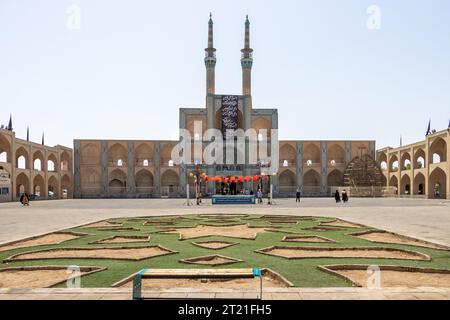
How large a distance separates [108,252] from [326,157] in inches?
1822

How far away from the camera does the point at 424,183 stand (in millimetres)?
46875

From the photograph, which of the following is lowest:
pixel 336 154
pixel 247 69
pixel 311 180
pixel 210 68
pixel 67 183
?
pixel 67 183

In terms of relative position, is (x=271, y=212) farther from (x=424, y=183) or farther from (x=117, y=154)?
(x=117, y=154)

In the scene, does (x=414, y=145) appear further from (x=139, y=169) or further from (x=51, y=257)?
(x=51, y=257)

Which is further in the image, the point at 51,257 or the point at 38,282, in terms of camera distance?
the point at 51,257

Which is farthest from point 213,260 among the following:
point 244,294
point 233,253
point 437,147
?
point 437,147

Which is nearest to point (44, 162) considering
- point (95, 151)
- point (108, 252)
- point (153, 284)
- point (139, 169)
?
point (95, 151)

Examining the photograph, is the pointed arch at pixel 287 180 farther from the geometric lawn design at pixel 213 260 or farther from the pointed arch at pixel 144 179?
Result: the geometric lawn design at pixel 213 260

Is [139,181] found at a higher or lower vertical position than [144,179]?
lower

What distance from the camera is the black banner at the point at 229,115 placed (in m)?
47.3

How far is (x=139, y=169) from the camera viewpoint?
49562mm

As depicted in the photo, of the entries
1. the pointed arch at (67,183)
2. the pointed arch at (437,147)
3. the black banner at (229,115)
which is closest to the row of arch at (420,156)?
the pointed arch at (437,147)

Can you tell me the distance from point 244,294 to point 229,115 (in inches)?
1730

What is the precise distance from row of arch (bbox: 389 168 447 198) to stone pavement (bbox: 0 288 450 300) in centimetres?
3971
